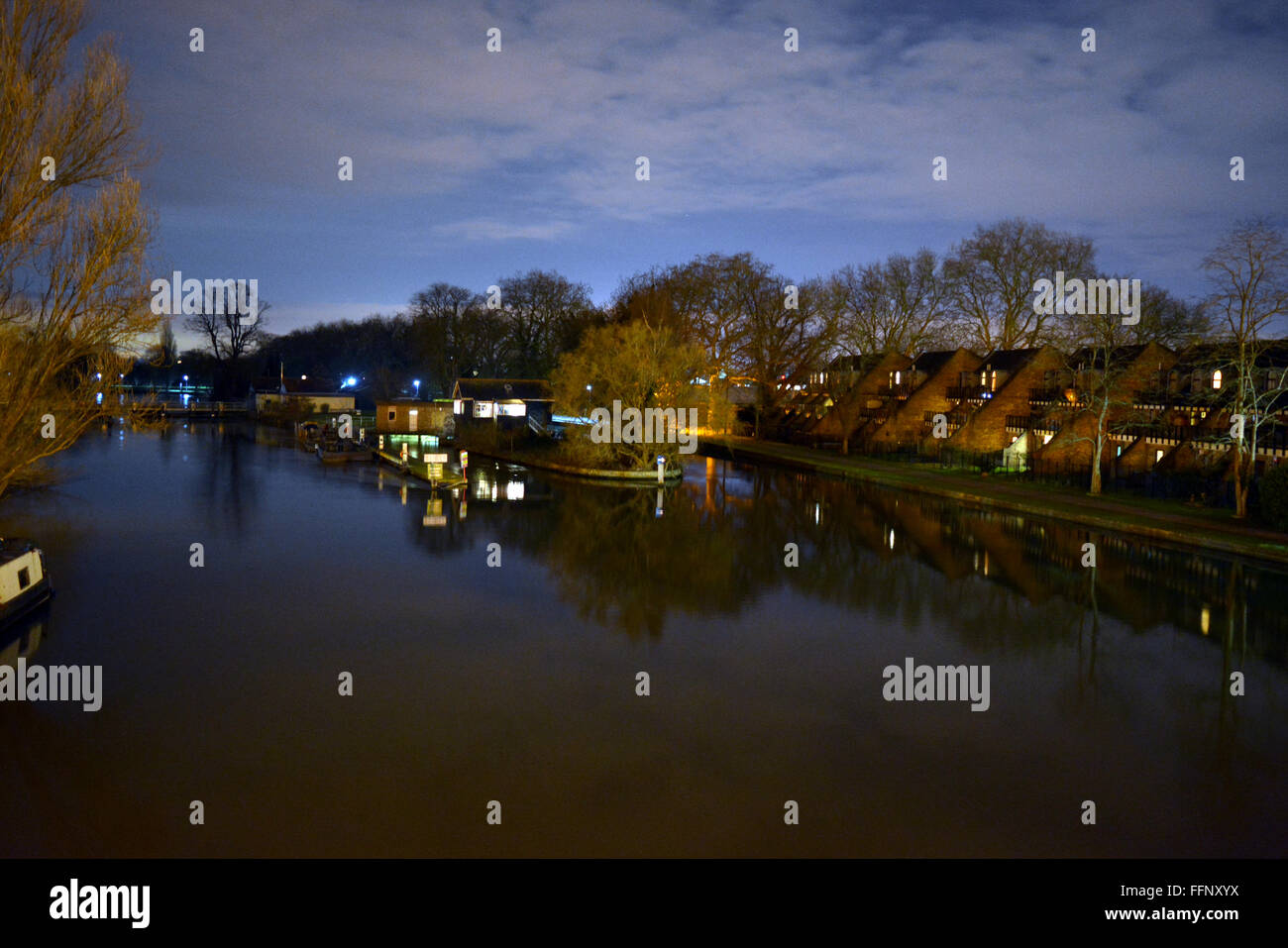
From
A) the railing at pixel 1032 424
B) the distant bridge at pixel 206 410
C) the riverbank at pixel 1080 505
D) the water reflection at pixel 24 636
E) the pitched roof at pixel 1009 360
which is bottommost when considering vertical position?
the water reflection at pixel 24 636

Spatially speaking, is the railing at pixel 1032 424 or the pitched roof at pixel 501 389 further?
the pitched roof at pixel 501 389

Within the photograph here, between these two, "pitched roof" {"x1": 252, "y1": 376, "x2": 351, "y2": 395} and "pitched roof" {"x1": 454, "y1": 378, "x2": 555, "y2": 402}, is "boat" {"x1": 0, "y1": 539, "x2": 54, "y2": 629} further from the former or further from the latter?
"pitched roof" {"x1": 252, "y1": 376, "x2": 351, "y2": 395}

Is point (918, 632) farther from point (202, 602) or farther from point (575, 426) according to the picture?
point (575, 426)

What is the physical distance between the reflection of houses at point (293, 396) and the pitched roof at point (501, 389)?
84.1 feet

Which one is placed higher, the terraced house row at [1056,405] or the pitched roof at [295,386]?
the pitched roof at [295,386]

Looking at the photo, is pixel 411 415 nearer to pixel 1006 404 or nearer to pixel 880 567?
pixel 1006 404

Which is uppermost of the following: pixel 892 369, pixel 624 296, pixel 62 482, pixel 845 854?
pixel 624 296

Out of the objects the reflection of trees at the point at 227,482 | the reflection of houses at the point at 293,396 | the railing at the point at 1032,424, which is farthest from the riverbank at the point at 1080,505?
the reflection of houses at the point at 293,396

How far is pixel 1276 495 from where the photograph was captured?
2367 centimetres

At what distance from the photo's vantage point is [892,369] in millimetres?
60656

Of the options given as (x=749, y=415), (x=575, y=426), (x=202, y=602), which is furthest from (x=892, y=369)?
(x=202, y=602)

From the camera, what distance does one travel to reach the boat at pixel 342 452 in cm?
4462

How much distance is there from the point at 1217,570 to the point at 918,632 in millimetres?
10171

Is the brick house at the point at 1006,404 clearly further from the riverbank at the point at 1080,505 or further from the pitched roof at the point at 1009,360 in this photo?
the riverbank at the point at 1080,505
